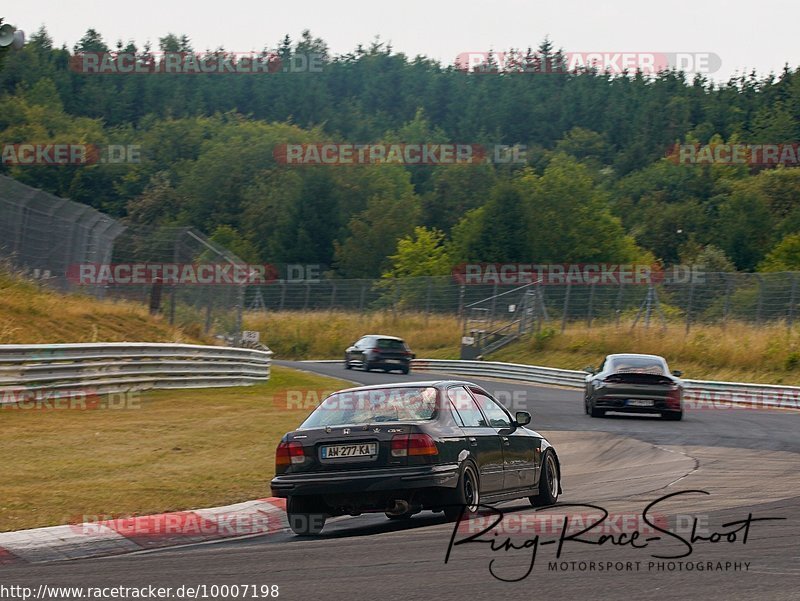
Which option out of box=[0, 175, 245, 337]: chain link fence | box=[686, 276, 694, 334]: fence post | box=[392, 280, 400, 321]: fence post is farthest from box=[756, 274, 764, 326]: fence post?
box=[392, 280, 400, 321]: fence post

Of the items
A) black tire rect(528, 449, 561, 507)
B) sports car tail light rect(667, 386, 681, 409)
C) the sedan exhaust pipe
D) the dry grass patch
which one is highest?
the sedan exhaust pipe

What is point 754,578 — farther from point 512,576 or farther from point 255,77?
point 255,77

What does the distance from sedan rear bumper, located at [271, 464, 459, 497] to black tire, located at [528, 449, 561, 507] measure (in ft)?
5.80

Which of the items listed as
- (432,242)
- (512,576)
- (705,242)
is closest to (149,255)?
(512,576)

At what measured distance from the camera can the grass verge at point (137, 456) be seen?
11.2m

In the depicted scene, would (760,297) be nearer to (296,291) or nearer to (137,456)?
(296,291)

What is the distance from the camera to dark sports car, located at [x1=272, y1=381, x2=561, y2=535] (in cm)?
963

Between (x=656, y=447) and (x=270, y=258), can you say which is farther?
(x=270, y=258)

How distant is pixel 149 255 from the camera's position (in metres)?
27.5

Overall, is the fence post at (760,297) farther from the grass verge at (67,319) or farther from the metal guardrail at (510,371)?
the grass verge at (67,319)

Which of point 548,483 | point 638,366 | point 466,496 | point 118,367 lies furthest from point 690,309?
point 466,496

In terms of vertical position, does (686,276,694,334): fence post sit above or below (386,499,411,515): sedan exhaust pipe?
below

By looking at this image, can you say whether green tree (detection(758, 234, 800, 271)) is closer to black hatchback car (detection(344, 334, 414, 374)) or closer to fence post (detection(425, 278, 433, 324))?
fence post (detection(425, 278, 433, 324))

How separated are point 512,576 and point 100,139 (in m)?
133
